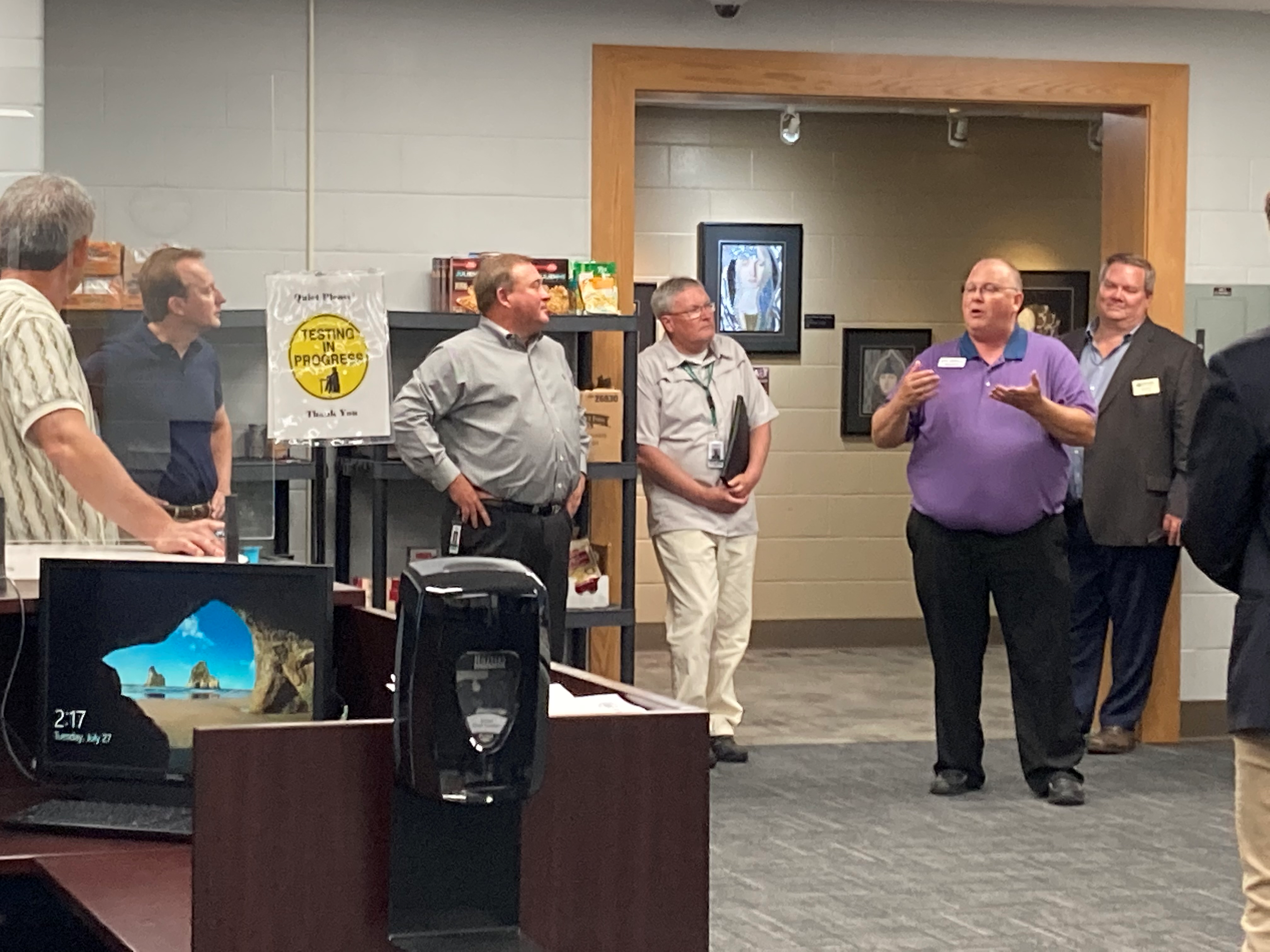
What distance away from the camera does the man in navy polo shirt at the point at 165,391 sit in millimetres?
3219

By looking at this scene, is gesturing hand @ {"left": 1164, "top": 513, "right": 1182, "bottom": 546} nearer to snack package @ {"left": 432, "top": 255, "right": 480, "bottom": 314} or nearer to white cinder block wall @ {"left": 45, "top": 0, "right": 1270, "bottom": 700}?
white cinder block wall @ {"left": 45, "top": 0, "right": 1270, "bottom": 700}

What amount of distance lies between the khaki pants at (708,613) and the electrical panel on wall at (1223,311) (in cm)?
183

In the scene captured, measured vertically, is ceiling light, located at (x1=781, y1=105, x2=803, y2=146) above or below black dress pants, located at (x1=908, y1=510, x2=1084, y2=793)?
above

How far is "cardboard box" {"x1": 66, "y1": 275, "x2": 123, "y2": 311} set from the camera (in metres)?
3.14

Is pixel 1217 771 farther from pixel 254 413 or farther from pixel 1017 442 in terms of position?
pixel 254 413

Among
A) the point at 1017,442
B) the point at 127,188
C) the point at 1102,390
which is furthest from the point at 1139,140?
the point at 127,188

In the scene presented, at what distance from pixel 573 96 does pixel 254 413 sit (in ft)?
7.88

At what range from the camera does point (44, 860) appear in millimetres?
2178

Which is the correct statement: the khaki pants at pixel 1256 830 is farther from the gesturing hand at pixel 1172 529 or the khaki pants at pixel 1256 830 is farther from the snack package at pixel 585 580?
the gesturing hand at pixel 1172 529

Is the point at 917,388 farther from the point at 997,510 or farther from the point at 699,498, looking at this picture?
the point at 699,498

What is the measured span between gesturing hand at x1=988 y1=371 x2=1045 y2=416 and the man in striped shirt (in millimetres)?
2482

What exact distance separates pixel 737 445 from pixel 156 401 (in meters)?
2.81

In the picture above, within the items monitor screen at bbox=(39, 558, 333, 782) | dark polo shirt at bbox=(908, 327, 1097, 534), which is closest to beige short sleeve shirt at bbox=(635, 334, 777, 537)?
dark polo shirt at bbox=(908, 327, 1097, 534)

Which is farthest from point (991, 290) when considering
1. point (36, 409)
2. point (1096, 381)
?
point (36, 409)
